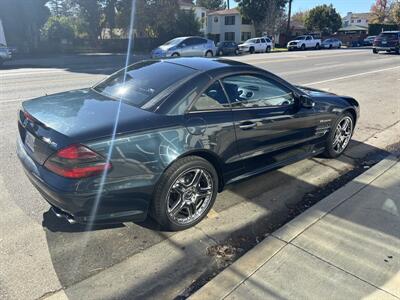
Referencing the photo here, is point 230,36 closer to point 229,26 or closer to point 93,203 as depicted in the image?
point 229,26

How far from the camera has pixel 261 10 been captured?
5206cm

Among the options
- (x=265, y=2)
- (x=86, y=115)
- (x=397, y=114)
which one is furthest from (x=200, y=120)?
(x=265, y=2)

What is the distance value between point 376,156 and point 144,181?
416 centimetres

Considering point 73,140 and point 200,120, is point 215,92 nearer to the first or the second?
point 200,120

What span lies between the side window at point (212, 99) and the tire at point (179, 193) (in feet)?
1.68

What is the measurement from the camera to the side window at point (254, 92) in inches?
152

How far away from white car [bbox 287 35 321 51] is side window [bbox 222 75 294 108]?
4225cm

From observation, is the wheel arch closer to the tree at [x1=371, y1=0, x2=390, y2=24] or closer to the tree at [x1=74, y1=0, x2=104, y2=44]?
the tree at [x1=74, y1=0, x2=104, y2=44]

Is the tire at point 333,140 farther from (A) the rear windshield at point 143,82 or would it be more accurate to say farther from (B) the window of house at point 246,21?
(B) the window of house at point 246,21

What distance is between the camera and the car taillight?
2799 mm

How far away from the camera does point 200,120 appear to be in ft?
11.2

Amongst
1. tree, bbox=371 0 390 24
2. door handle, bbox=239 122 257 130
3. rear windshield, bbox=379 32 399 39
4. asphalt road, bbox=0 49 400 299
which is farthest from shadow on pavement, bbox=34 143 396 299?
tree, bbox=371 0 390 24

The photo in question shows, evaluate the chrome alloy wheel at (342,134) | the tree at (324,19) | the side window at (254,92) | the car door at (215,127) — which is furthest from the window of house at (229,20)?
the car door at (215,127)

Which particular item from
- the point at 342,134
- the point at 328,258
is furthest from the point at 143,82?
the point at 342,134
